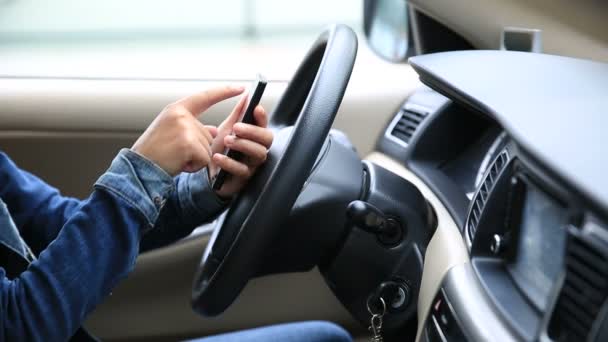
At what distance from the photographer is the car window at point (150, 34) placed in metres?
1.73

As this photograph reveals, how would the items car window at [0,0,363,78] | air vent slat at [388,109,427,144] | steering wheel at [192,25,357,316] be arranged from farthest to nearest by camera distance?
car window at [0,0,363,78], air vent slat at [388,109,427,144], steering wheel at [192,25,357,316]

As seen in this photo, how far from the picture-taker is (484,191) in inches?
35.9

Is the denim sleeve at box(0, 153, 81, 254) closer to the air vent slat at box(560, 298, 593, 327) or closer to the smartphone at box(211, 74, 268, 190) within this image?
the smartphone at box(211, 74, 268, 190)

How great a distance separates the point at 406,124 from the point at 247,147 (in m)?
0.47

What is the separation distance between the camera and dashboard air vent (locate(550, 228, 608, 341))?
598 millimetres

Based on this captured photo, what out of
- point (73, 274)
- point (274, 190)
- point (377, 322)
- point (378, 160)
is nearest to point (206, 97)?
point (274, 190)

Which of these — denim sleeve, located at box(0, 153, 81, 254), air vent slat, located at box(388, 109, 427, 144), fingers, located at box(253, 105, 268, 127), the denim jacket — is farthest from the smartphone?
air vent slat, located at box(388, 109, 427, 144)

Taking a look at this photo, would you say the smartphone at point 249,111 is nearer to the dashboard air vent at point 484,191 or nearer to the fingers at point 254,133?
the fingers at point 254,133

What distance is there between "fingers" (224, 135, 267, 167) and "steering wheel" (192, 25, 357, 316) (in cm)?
1

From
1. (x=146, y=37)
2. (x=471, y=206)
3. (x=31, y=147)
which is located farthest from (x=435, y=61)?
(x=146, y=37)

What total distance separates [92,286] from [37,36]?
1.27 meters

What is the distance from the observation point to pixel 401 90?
1468mm

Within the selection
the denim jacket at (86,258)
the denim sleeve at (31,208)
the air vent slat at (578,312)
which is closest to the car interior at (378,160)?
the air vent slat at (578,312)

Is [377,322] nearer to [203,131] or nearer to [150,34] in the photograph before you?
[203,131]
